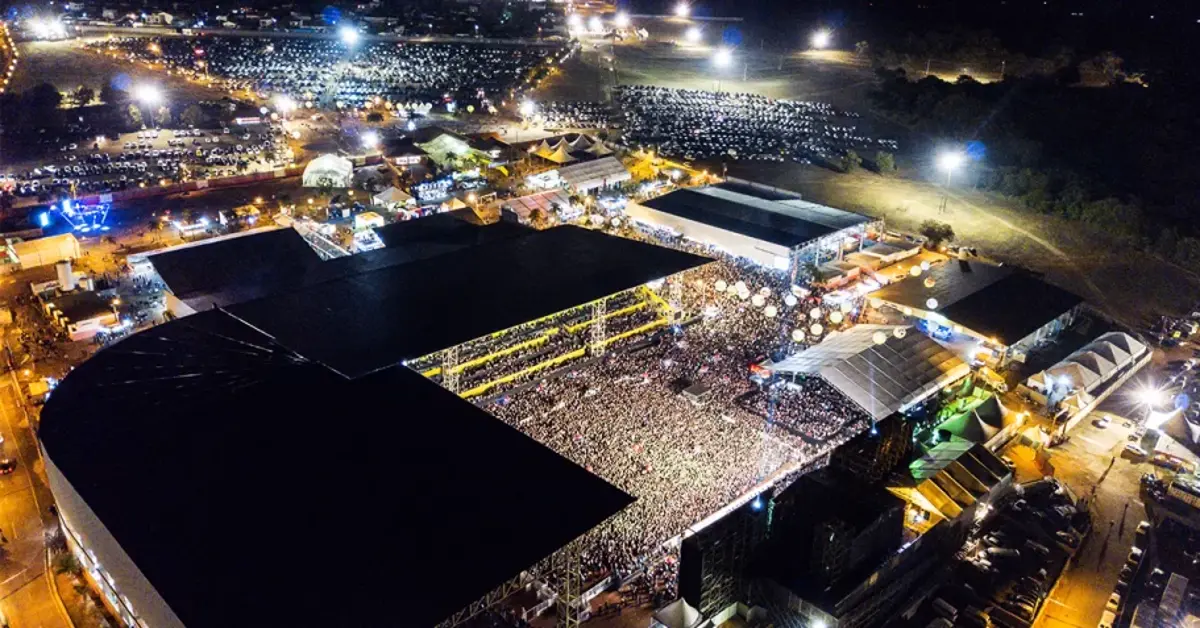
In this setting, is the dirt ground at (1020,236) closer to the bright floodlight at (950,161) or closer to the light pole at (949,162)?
the light pole at (949,162)

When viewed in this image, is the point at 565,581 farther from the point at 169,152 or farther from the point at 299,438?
the point at 169,152

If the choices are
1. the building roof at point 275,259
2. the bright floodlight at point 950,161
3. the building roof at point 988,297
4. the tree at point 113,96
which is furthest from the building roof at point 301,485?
the tree at point 113,96

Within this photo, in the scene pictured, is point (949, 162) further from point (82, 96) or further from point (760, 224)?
point (82, 96)

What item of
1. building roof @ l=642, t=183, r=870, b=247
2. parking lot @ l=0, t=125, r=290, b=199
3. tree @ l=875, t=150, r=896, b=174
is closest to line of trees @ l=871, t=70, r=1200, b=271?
tree @ l=875, t=150, r=896, b=174

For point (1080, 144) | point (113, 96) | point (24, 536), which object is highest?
point (113, 96)

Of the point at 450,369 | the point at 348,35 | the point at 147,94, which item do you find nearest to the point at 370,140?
the point at 147,94

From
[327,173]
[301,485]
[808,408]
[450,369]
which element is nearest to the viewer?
[301,485]

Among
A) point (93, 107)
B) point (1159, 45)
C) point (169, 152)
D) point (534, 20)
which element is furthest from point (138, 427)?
point (534, 20)
